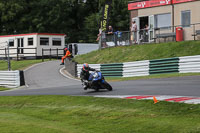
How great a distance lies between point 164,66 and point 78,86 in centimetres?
551

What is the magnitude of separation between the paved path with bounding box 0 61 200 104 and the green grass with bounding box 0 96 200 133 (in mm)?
2156

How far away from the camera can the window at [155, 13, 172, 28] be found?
31.0m

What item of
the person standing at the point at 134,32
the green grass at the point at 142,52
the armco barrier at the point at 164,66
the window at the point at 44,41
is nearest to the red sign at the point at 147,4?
the person standing at the point at 134,32

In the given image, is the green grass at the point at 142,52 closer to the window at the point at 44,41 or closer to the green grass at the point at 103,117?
the green grass at the point at 103,117

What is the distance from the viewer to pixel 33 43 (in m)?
44.6

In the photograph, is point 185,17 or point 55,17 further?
point 55,17

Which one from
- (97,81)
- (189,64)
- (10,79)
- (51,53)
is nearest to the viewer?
(97,81)

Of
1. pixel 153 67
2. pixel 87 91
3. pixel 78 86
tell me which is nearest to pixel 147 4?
pixel 153 67

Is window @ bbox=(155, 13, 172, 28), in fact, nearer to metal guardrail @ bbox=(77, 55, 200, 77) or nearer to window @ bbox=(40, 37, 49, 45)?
metal guardrail @ bbox=(77, 55, 200, 77)

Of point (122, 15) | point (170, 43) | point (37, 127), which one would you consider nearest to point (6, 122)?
point (37, 127)

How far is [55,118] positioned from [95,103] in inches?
79.8

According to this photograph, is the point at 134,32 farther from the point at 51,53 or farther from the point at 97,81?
the point at 51,53

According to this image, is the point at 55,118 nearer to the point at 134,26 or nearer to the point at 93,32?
the point at 134,26

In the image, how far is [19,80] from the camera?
2761 centimetres
